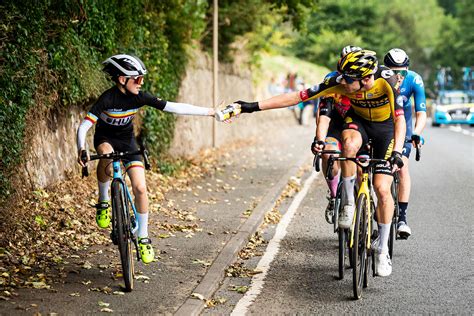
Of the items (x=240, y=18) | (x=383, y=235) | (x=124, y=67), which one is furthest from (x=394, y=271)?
(x=240, y=18)

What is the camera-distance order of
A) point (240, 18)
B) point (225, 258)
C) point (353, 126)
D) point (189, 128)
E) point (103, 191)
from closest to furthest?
point (353, 126) → point (103, 191) → point (225, 258) → point (189, 128) → point (240, 18)

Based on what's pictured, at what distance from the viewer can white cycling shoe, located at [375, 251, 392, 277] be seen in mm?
7938

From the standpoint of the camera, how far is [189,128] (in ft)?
60.7

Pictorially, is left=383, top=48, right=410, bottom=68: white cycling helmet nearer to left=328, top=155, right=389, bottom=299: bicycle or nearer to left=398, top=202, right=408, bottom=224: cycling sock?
left=398, top=202, right=408, bottom=224: cycling sock

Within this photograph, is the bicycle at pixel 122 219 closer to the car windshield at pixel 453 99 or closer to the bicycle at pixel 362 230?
the bicycle at pixel 362 230

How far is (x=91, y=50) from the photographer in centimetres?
1183

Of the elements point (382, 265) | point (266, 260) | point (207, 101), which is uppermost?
point (207, 101)

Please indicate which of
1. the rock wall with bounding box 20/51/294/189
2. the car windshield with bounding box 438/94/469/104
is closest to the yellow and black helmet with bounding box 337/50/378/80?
the rock wall with bounding box 20/51/294/189

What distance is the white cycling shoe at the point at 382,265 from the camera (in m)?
7.94

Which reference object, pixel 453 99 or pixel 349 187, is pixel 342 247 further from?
pixel 453 99

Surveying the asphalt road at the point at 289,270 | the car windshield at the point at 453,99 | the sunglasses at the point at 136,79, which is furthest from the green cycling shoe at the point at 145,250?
the car windshield at the point at 453,99

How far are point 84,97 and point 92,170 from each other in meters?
1.52

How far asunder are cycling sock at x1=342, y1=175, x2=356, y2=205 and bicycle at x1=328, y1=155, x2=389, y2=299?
0.18 m

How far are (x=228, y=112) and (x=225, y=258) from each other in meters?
1.59
